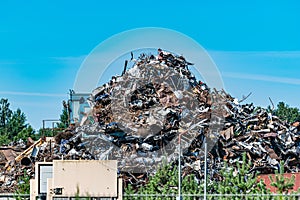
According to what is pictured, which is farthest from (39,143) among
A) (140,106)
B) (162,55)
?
(162,55)

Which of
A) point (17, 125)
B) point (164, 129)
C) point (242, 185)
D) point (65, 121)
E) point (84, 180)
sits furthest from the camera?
point (17, 125)

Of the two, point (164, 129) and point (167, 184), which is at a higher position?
point (164, 129)

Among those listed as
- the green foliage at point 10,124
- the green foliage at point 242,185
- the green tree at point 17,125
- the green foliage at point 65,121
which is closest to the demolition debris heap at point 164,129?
the green foliage at point 242,185

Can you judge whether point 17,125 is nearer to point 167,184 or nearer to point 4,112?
point 4,112

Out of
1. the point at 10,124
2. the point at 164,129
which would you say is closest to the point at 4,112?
the point at 10,124

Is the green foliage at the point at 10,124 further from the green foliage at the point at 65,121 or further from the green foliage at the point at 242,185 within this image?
the green foliage at the point at 242,185

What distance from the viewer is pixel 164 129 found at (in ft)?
34.5

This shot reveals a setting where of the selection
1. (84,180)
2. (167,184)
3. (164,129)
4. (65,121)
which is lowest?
(167,184)

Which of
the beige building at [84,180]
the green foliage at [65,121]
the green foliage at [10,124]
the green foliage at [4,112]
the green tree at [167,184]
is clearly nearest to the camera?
the beige building at [84,180]

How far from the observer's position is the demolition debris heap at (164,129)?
34.0ft

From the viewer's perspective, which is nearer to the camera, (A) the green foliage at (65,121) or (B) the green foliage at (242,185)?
(B) the green foliage at (242,185)

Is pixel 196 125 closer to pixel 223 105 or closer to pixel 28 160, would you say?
pixel 223 105

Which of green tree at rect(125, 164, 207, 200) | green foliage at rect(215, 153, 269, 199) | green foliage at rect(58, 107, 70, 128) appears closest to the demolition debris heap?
green tree at rect(125, 164, 207, 200)

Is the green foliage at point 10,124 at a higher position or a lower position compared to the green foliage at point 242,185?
higher
